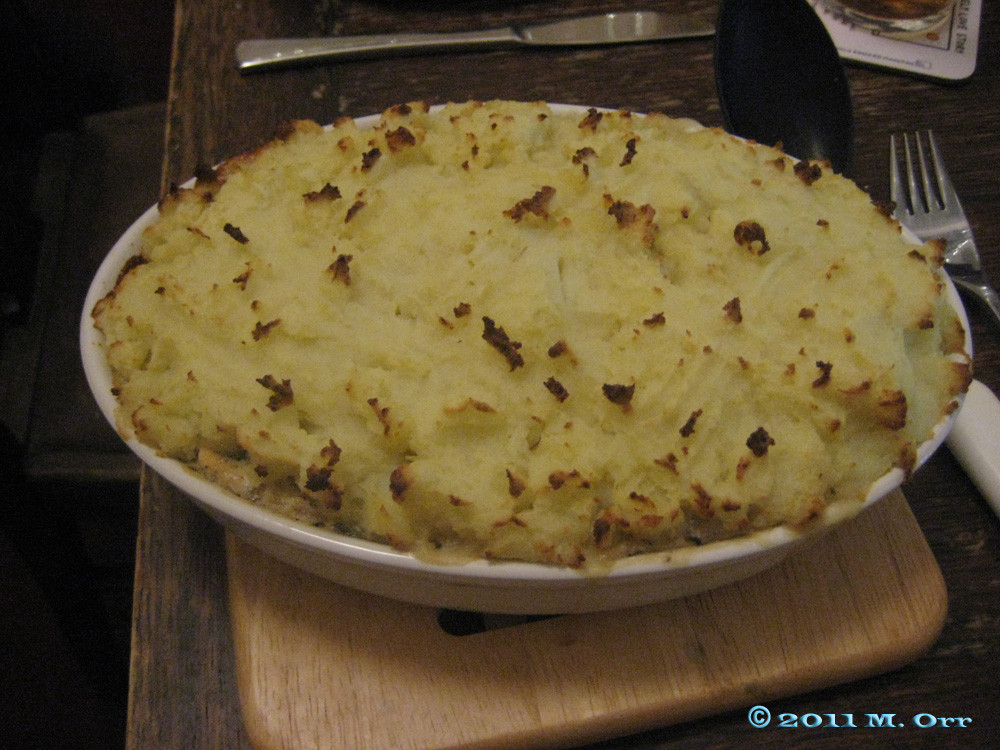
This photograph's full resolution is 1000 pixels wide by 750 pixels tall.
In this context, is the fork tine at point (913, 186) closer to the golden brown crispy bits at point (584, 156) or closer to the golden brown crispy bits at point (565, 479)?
the golden brown crispy bits at point (584, 156)

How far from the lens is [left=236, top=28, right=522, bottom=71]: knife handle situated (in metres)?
1.46

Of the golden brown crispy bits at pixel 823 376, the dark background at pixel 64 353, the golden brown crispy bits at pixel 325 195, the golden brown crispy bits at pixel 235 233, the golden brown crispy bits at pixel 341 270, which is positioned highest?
the golden brown crispy bits at pixel 325 195

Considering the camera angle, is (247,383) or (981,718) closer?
(247,383)

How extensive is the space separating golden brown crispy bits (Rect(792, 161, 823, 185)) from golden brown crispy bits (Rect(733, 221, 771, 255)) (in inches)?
5.3

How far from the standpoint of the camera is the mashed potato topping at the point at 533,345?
0.72m

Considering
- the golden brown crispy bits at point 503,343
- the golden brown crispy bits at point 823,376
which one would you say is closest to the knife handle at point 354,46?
the golden brown crispy bits at point 503,343

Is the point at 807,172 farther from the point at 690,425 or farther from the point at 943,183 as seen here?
the point at 943,183

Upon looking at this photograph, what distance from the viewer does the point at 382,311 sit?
0.81m

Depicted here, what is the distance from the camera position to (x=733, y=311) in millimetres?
774

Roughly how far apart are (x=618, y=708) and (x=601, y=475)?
0.90 ft

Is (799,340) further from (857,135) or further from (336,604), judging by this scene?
(857,135)

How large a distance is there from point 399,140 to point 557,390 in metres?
0.37

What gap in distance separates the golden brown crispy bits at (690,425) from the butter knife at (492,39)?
1064mm

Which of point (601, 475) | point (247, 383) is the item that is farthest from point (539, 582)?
point (247, 383)
